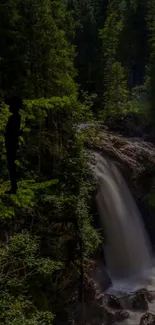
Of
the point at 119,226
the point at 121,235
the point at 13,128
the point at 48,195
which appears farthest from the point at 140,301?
the point at 13,128

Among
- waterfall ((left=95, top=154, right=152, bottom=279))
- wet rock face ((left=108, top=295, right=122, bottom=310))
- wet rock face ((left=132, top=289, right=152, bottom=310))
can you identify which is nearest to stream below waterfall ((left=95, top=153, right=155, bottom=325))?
waterfall ((left=95, top=154, right=152, bottom=279))

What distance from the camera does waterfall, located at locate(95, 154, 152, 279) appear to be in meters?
21.1

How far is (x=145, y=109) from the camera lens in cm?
3644

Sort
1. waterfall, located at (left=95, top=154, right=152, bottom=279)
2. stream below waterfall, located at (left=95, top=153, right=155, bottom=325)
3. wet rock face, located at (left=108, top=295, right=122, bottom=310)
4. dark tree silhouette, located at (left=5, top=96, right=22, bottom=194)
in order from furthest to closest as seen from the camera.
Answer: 1. waterfall, located at (left=95, top=154, right=152, bottom=279)
2. stream below waterfall, located at (left=95, top=153, right=155, bottom=325)
3. wet rock face, located at (left=108, top=295, right=122, bottom=310)
4. dark tree silhouette, located at (left=5, top=96, right=22, bottom=194)

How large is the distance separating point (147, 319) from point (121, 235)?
6.25 meters

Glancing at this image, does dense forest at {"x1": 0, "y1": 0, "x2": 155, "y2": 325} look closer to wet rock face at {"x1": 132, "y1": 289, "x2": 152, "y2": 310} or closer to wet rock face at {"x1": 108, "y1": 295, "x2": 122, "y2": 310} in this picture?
wet rock face at {"x1": 108, "y1": 295, "x2": 122, "y2": 310}

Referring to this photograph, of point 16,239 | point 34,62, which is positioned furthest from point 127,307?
point 34,62

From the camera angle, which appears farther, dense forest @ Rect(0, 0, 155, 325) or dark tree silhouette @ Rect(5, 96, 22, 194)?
dense forest @ Rect(0, 0, 155, 325)

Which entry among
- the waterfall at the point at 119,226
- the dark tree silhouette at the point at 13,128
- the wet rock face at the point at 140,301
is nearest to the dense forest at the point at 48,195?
the waterfall at the point at 119,226

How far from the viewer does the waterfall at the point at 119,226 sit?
69.3 feet

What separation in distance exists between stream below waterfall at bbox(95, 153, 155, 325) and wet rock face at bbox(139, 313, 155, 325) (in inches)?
103

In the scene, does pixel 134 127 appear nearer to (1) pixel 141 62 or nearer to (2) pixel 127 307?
(2) pixel 127 307

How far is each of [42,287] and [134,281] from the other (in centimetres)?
676

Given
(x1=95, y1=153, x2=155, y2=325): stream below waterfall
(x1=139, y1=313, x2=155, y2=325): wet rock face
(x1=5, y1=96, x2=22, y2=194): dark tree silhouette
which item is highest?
(x1=95, y1=153, x2=155, y2=325): stream below waterfall
